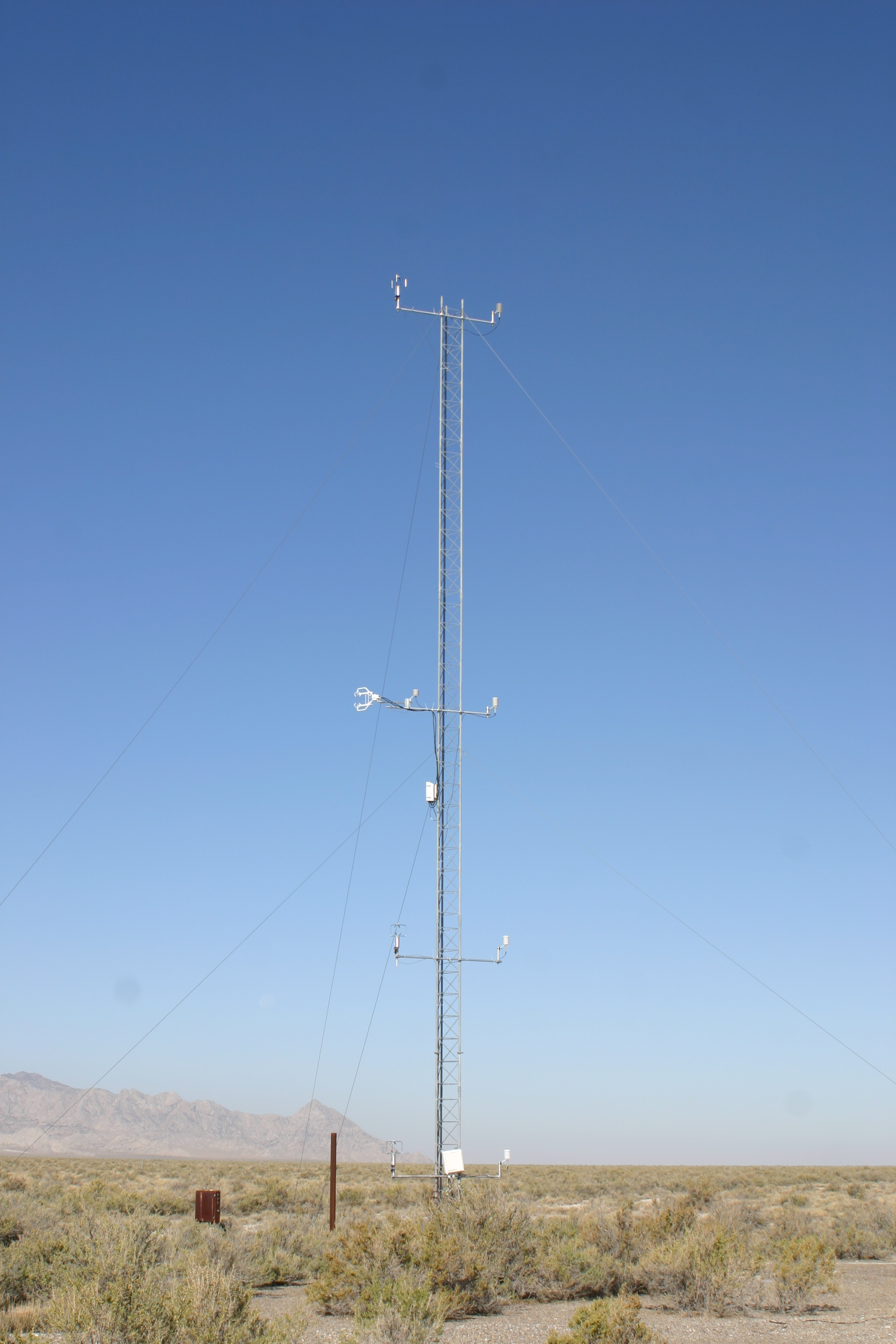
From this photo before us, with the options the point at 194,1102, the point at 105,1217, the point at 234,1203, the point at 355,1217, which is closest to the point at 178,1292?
the point at 105,1217

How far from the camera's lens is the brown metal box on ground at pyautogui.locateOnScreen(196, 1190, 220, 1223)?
65.4 feet

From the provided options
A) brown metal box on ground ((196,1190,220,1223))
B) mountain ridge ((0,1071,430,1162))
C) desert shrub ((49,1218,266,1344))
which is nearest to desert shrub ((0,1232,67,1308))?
desert shrub ((49,1218,266,1344))

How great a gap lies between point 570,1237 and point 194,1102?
188821 millimetres

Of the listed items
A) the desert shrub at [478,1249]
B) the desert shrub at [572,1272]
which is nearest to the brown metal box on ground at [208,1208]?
the desert shrub at [478,1249]

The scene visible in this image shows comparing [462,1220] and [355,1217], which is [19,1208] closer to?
[355,1217]

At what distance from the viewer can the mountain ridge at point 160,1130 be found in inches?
6250

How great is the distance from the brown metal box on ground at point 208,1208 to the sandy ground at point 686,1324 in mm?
4332

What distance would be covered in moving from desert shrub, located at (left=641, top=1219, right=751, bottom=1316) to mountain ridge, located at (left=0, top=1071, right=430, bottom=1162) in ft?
472

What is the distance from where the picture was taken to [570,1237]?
17.3 meters

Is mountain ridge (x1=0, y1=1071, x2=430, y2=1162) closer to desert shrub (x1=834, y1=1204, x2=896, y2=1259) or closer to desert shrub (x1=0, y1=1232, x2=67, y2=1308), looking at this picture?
desert shrub (x1=834, y1=1204, x2=896, y2=1259)

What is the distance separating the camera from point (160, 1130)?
563 feet

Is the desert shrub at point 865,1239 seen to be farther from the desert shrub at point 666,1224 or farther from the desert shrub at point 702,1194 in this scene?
the desert shrub at point 666,1224

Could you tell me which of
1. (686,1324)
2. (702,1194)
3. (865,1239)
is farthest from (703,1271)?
(702,1194)

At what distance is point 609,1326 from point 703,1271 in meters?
5.22
